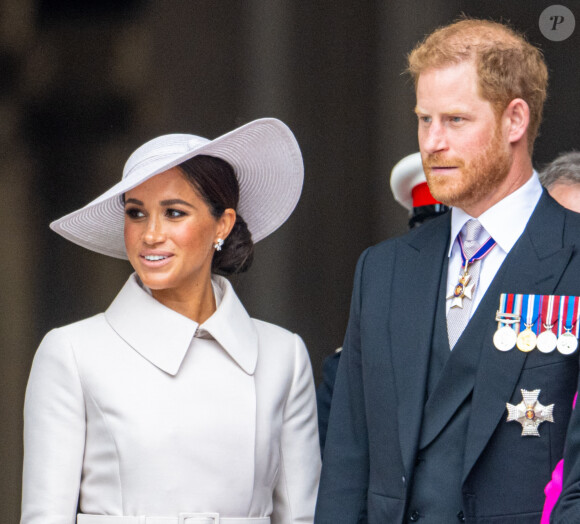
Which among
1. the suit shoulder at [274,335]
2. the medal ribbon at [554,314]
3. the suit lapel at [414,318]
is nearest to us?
the medal ribbon at [554,314]

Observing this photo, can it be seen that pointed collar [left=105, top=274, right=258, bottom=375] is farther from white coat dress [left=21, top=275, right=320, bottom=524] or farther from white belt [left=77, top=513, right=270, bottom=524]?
white belt [left=77, top=513, right=270, bottom=524]

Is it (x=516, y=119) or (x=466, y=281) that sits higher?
(x=516, y=119)

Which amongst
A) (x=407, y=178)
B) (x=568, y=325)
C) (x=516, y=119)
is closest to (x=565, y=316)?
(x=568, y=325)

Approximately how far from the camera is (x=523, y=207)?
3.11 meters

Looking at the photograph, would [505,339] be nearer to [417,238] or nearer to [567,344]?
[567,344]

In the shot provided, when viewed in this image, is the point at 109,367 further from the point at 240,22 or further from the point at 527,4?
the point at 527,4

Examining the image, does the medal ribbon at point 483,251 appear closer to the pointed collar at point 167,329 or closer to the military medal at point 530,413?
the military medal at point 530,413

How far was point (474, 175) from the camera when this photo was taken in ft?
10.00

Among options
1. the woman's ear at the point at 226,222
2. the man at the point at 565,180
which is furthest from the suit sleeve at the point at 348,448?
the man at the point at 565,180

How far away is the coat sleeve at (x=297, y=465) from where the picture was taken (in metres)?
3.52

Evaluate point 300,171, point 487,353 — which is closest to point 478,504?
point 487,353

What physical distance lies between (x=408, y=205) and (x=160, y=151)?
1221mm

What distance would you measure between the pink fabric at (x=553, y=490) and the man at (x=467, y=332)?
0.11 ft

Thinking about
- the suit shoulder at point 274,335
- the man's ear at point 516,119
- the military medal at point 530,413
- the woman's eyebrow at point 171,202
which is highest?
the man's ear at point 516,119
